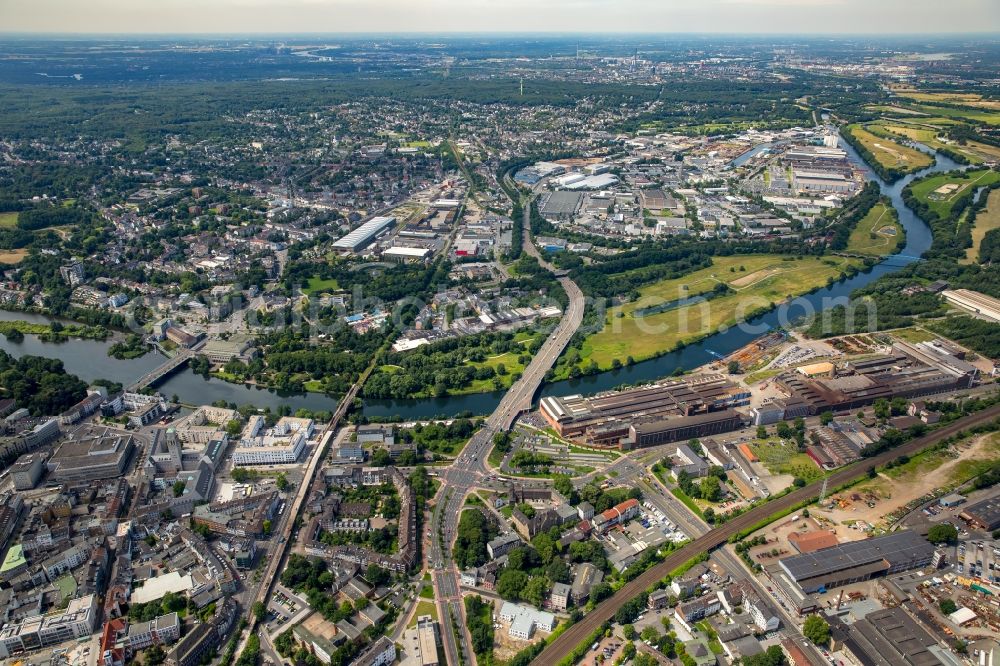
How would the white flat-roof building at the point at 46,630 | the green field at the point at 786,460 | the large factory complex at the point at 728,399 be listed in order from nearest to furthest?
1. the white flat-roof building at the point at 46,630
2. the green field at the point at 786,460
3. the large factory complex at the point at 728,399

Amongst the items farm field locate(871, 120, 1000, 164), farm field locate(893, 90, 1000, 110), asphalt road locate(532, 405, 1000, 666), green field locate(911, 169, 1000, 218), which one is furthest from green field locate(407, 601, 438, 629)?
farm field locate(893, 90, 1000, 110)

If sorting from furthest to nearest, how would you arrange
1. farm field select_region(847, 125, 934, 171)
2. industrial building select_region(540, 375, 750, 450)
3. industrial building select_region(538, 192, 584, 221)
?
farm field select_region(847, 125, 934, 171) → industrial building select_region(538, 192, 584, 221) → industrial building select_region(540, 375, 750, 450)

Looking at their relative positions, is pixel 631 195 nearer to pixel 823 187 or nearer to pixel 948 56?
pixel 823 187

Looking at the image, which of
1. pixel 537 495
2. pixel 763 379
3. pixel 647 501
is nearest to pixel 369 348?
Result: pixel 537 495

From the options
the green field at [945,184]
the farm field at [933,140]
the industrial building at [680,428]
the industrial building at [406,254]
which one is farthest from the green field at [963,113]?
the industrial building at [680,428]

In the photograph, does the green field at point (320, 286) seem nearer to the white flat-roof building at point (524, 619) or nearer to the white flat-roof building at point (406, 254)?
the white flat-roof building at point (406, 254)

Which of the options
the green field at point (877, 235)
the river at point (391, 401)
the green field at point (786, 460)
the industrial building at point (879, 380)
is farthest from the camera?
the green field at point (877, 235)

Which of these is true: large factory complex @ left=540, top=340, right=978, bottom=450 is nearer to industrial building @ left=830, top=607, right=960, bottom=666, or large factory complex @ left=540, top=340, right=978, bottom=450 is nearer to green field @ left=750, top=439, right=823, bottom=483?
green field @ left=750, top=439, right=823, bottom=483

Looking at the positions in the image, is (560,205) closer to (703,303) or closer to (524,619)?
(703,303)
